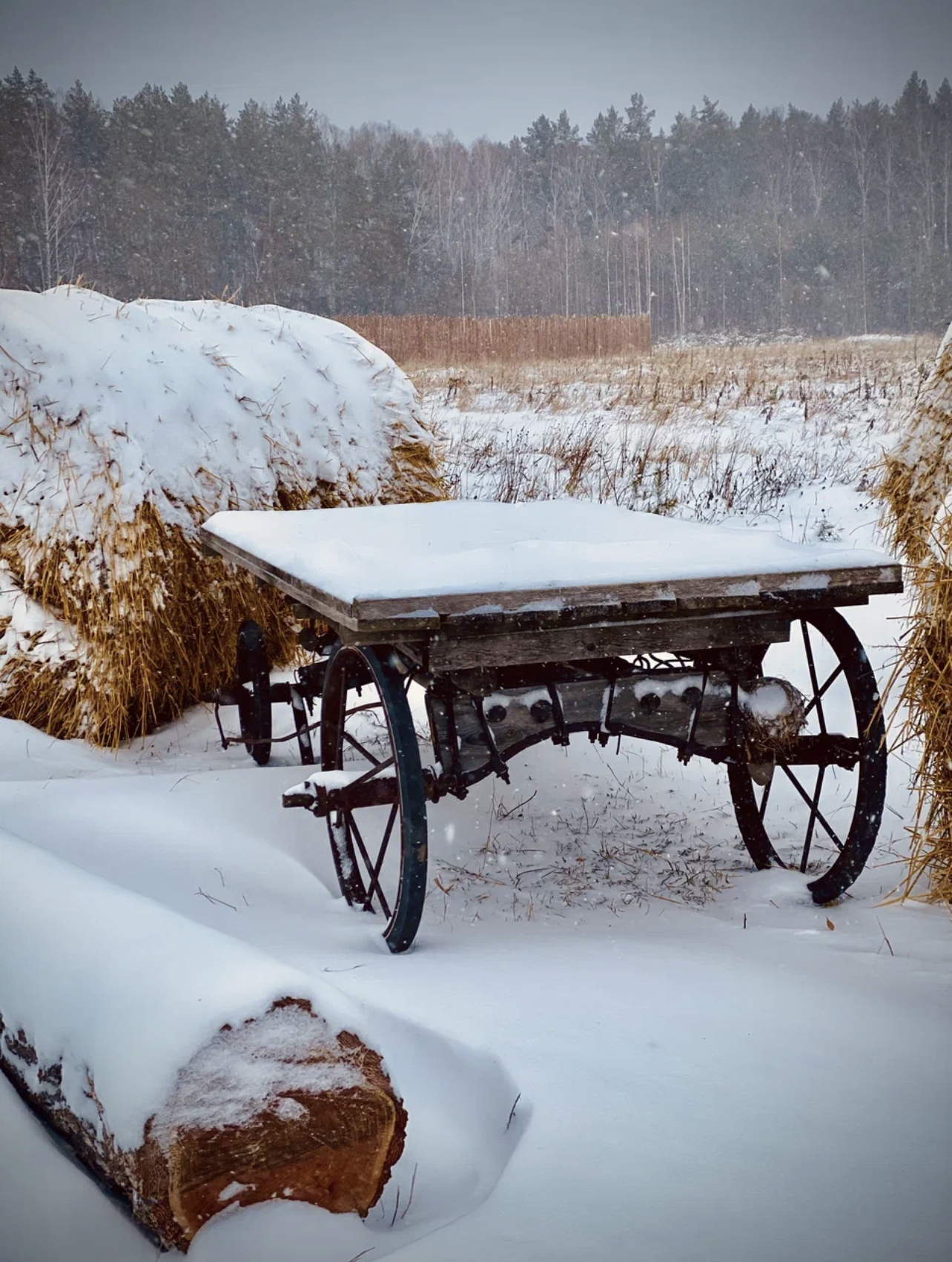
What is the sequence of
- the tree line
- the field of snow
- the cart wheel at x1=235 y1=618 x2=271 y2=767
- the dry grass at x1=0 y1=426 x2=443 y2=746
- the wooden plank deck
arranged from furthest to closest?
the tree line, the dry grass at x1=0 y1=426 x2=443 y2=746, the cart wheel at x1=235 y1=618 x2=271 y2=767, the wooden plank deck, the field of snow

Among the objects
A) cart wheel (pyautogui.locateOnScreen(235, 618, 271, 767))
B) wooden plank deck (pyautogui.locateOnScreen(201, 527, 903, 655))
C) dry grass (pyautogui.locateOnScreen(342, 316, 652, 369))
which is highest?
dry grass (pyautogui.locateOnScreen(342, 316, 652, 369))

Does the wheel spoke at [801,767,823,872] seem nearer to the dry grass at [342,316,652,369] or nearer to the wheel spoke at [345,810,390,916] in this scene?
the wheel spoke at [345,810,390,916]

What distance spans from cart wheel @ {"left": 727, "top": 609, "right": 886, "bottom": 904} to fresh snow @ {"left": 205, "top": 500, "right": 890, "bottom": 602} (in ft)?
0.99

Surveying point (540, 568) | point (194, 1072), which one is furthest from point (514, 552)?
point (194, 1072)

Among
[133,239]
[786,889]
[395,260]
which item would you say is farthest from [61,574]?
[395,260]

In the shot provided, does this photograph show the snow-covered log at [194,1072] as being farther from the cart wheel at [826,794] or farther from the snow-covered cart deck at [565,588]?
the cart wheel at [826,794]

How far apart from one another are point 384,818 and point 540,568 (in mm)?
1510

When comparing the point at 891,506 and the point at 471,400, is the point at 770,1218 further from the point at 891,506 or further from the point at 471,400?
the point at 471,400

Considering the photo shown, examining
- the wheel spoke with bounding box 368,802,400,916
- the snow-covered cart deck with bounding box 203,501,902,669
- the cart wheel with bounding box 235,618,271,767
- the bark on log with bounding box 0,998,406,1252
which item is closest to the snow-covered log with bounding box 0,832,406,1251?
the bark on log with bounding box 0,998,406,1252

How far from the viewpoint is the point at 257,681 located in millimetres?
4633

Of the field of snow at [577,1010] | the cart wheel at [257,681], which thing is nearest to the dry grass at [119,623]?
the field of snow at [577,1010]

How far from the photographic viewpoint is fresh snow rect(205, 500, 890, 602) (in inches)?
105

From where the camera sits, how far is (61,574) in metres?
4.96

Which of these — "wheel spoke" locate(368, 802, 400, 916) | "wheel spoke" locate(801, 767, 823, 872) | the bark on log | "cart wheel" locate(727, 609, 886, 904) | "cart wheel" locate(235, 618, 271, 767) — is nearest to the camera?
the bark on log
